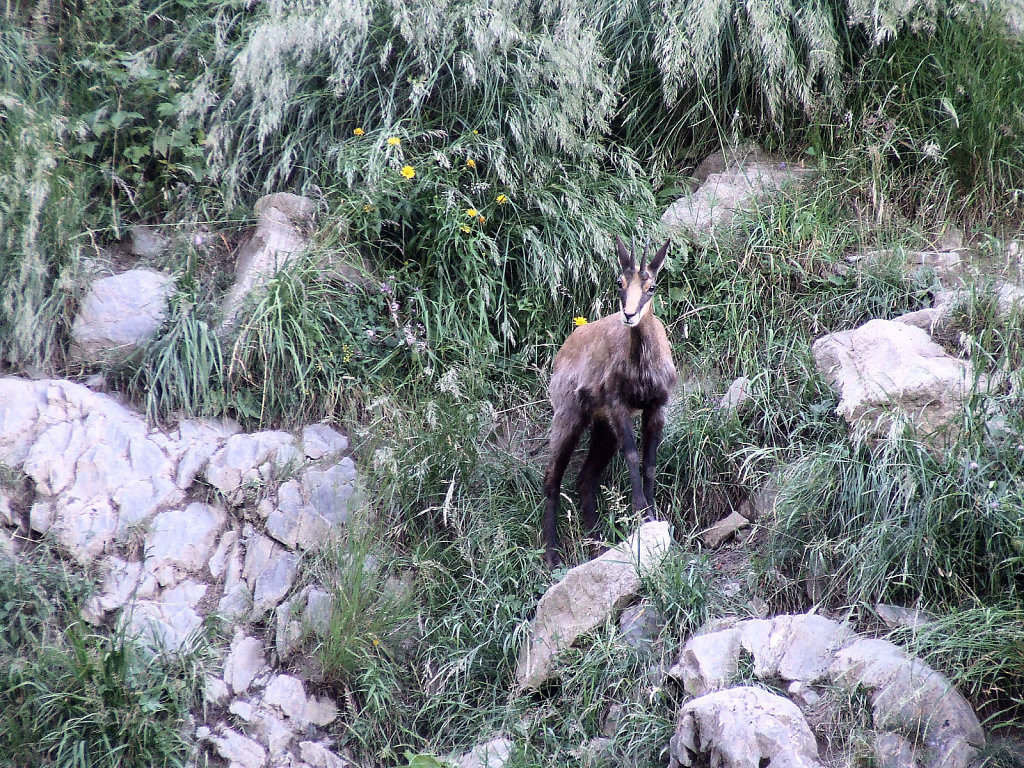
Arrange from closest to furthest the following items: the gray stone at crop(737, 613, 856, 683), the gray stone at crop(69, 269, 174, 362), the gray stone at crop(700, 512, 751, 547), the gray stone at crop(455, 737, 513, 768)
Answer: the gray stone at crop(737, 613, 856, 683), the gray stone at crop(455, 737, 513, 768), the gray stone at crop(700, 512, 751, 547), the gray stone at crop(69, 269, 174, 362)

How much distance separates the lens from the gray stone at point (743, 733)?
10.3 ft

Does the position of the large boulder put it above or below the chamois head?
below

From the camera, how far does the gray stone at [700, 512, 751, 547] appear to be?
180 inches

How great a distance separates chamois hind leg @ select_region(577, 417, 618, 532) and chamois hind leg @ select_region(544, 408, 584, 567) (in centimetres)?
11

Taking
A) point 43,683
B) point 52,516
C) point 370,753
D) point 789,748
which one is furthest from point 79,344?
point 789,748

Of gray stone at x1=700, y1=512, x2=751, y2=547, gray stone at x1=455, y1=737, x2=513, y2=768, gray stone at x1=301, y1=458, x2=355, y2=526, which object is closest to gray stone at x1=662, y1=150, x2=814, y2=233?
gray stone at x1=700, y1=512, x2=751, y2=547

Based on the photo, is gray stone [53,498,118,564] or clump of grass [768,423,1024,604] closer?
clump of grass [768,423,1024,604]

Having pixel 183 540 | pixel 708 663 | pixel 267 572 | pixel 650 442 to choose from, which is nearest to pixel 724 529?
pixel 650 442

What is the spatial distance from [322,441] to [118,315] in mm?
1520

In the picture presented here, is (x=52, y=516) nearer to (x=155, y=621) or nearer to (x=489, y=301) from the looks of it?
(x=155, y=621)

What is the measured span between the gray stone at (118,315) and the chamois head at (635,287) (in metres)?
2.91

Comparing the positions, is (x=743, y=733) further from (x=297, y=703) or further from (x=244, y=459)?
(x=244, y=459)

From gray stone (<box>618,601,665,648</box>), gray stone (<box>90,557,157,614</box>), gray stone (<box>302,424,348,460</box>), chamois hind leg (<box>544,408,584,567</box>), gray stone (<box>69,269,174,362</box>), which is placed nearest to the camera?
gray stone (<box>618,601,665,648</box>)

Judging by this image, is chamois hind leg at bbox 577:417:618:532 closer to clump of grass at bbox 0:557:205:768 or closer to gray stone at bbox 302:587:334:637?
gray stone at bbox 302:587:334:637
